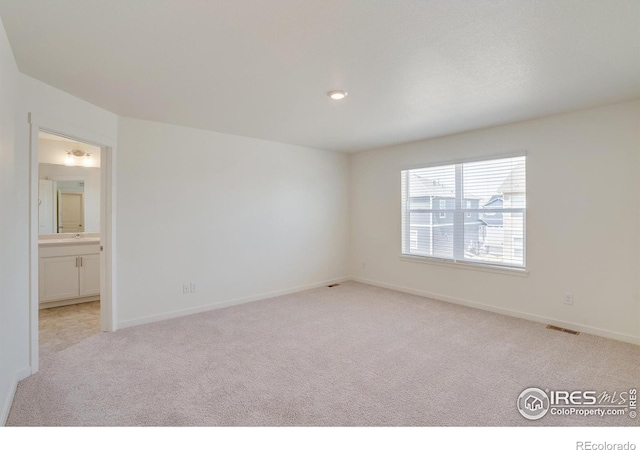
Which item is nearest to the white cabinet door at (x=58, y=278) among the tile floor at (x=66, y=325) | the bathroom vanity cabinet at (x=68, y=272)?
the bathroom vanity cabinet at (x=68, y=272)

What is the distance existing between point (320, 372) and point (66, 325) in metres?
3.14

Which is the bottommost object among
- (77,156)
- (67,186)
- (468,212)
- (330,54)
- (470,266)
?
(470,266)

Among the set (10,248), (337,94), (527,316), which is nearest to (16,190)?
(10,248)

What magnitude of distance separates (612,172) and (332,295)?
3626 millimetres

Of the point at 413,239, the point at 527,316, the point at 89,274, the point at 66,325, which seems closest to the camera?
the point at 66,325

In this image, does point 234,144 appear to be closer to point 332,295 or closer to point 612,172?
point 332,295

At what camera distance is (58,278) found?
445cm

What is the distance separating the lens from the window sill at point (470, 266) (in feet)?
13.1

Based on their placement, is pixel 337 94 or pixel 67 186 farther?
pixel 67 186

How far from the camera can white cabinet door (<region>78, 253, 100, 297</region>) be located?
4648mm

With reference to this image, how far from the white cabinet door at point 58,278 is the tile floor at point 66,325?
19 centimetres

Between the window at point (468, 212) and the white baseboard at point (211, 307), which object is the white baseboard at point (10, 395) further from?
the window at point (468, 212)

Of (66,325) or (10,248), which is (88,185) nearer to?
(66,325)
